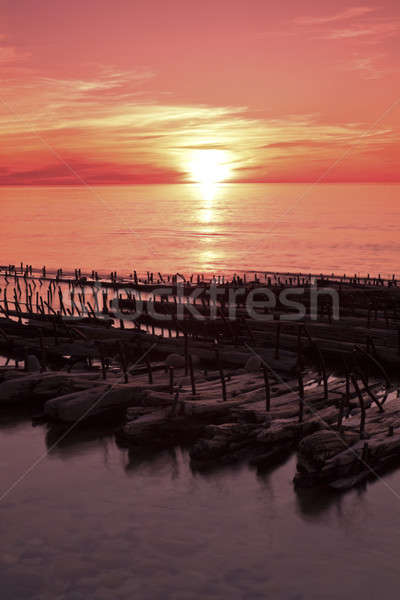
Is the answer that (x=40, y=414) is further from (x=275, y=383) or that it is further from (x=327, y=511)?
(x=327, y=511)

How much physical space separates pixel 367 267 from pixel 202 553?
77063 millimetres

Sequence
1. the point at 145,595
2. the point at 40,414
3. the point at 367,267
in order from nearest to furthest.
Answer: the point at 145,595 < the point at 40,414 < the point at 367,267

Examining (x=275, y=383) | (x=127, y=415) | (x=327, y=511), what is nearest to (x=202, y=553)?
(x=327, y=511)

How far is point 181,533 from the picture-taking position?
1551 centimetres

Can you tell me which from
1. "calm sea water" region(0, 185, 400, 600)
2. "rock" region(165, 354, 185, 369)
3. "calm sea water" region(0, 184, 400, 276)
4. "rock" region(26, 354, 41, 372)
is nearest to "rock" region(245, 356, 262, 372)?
"rock" region(165, 354, 185, 369)

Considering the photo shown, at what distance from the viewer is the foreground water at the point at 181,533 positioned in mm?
13422

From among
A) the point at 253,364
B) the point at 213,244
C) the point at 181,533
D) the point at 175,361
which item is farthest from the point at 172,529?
the point at 213,244

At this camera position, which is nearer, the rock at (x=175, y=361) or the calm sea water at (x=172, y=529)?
the calm sea water at (x=172, y=529)

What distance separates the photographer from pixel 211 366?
29.5 meters

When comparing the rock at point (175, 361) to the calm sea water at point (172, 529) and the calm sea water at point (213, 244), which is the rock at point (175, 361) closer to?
the calm sea water at point (172, 529)

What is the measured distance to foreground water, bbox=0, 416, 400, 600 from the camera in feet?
44.0

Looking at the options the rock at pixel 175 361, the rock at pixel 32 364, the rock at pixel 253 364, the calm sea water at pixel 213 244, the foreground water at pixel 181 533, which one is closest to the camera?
the foreground water at pixel 181 533

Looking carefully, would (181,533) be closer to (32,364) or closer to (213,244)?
(32,364)

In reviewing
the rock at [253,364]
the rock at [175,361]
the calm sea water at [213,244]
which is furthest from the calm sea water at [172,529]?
the calm sea water at [213,244]
